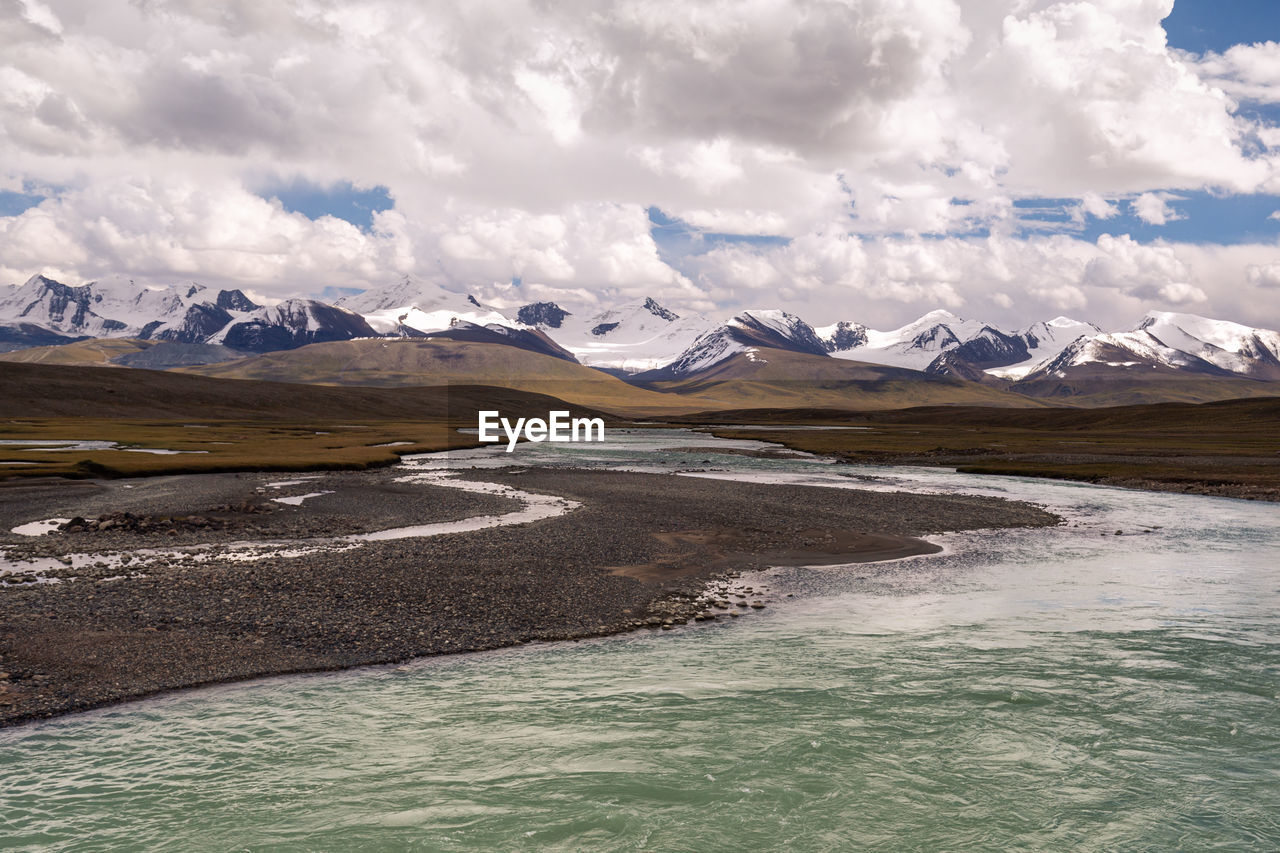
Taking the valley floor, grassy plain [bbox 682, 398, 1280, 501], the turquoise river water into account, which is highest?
grassy plain [bbox 682, 398, 1280, 501]

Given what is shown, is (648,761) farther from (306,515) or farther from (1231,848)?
(306,515)

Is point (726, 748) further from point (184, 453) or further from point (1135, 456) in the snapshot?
point (1135, 456)

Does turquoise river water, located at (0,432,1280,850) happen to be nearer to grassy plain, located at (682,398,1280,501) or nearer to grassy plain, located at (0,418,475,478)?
grassy plain, located at (682,398,1280,501)

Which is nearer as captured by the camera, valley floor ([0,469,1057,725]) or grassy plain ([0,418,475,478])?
valley floor ([0,469,1057,725])

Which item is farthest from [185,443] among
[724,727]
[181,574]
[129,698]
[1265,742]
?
[1265,742]

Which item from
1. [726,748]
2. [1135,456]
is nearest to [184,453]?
[726,748]

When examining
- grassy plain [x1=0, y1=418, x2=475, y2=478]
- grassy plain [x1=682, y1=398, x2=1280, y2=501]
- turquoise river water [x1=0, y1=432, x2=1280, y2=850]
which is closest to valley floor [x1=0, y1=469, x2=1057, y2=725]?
turquoise river water [x1=0, y1=432, x2=1280, y2=850]
